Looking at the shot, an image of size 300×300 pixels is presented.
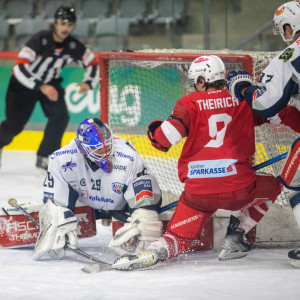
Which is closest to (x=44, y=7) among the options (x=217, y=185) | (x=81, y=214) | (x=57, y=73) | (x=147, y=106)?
(x=57, y=73)

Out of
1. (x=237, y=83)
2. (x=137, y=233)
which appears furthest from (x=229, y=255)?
(x=237, y=83)

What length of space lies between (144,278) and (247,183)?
58cm

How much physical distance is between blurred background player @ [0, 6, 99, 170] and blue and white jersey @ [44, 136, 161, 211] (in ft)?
7.23

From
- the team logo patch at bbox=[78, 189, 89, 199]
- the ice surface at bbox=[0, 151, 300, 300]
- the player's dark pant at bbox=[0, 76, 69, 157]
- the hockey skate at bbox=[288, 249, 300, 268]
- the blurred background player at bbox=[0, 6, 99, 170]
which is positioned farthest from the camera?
the player's dark pant at bbox=[0, 76, 69, 157]

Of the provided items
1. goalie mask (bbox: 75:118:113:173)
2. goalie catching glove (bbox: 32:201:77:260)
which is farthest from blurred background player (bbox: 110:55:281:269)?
goalie catching glove (bbox: 32:201:77:260)

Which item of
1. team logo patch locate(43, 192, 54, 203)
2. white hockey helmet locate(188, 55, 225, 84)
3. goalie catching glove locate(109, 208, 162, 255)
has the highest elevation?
white hockey helmet locate(188, 55, 225, 84)

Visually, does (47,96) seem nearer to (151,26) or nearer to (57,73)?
(57,73)

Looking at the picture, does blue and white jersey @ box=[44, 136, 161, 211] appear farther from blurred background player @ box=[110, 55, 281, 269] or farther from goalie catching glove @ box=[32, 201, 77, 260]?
blurred background player @ box=[110, 55, 281, 269]

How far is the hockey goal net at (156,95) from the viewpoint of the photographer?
3.46 m

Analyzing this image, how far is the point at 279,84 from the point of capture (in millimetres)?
2756

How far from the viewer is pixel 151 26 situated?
24.2ft

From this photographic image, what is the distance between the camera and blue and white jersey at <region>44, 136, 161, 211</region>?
3.17 m

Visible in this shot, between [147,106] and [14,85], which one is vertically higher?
[14,85]

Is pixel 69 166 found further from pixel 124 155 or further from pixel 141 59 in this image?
pixel 141 59
